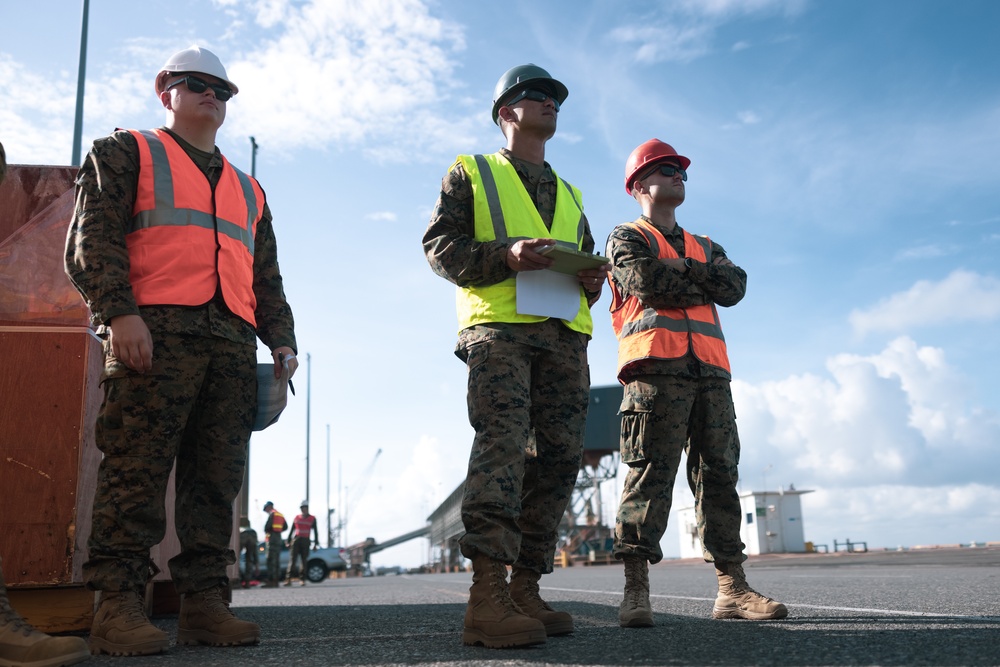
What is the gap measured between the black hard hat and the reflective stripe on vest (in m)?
0.27

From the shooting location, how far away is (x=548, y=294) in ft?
11.6

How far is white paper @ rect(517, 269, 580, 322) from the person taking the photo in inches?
137

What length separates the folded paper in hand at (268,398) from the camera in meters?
3.59

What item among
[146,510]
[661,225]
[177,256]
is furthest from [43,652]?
[661,225]

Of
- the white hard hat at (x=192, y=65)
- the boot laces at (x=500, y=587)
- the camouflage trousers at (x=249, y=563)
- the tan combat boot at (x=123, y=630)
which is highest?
the white hard hat at (x=192, y=65)

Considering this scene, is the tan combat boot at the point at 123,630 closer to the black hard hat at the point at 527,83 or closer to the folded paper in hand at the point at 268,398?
the folded paper in hand at the point at 268,398

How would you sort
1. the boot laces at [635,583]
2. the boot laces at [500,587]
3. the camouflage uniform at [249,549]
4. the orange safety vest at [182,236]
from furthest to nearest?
the camouflage uniform at [249,549]
the boot laces at [635,583]
the orange safety vest at [182,236]
the boot laces at [500,587]

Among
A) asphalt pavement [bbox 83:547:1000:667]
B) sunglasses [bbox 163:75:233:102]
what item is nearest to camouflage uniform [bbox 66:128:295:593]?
sunglasses [bbox 163:75:233:102]

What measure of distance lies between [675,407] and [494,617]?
1.59 meters

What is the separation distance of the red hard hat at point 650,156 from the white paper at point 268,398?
7.13 feet

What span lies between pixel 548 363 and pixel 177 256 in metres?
1.46

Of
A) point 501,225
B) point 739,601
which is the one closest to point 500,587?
point 501,225

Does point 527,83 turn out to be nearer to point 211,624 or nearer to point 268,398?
point 268,398

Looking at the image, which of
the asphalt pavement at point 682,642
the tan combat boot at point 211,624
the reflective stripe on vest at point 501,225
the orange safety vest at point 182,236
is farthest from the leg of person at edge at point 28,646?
the reflective stripe on vest at point 501,225
